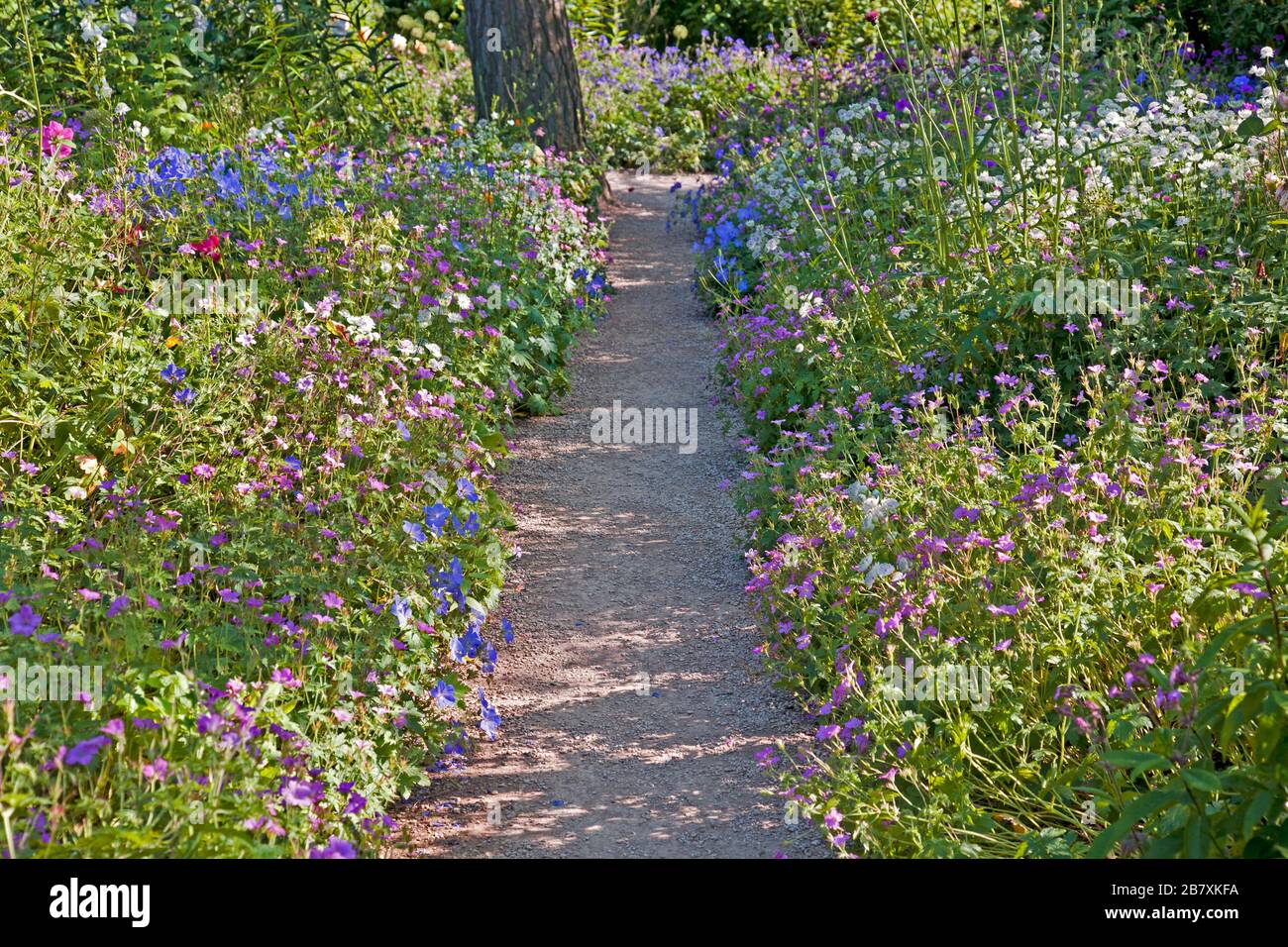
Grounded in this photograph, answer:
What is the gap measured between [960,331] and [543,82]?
5085 mm

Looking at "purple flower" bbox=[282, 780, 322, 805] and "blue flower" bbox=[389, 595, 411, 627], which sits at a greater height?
"blue flower" bbox=[389, 595, 411, 627]

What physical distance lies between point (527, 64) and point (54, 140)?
165 inches

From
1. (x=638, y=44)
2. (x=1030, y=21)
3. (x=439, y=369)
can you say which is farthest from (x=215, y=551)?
(x=638, y=44)

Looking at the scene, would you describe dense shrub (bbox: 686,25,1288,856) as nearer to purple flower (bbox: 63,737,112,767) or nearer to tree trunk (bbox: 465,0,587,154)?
purple flower (bbox: 63,737,112,767)

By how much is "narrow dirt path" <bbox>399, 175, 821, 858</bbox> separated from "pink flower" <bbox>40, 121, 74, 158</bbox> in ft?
7.88

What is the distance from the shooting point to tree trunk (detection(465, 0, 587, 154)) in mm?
9070

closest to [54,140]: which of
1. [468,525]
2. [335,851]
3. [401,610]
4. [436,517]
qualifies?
[468,525]

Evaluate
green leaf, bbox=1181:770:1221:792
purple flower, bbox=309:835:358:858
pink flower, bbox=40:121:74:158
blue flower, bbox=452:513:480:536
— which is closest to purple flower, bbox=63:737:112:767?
purple flower, bbox=309:835:358:858

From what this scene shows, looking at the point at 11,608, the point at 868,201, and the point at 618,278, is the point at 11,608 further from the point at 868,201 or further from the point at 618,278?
the point at 618,278

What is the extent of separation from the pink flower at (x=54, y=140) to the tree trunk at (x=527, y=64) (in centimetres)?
370

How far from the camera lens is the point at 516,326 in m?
6.31

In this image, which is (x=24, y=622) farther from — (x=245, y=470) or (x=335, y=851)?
(x=245, y=470)

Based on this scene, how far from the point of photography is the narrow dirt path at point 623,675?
3.46 metres

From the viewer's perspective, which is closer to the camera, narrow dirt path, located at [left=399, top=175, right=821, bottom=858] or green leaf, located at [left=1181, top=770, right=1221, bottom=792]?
green leaf, located at [left=1181, top=770, right=1221, bottom=792]
